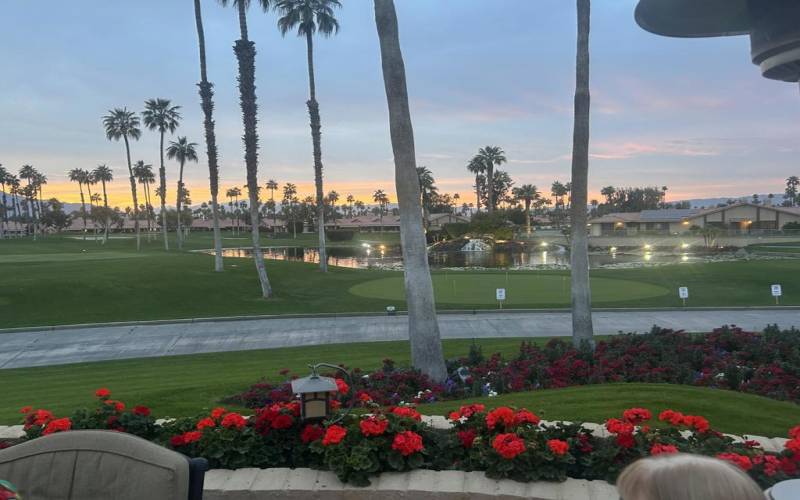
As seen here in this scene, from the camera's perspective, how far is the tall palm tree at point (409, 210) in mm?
9391

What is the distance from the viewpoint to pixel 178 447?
4.95m

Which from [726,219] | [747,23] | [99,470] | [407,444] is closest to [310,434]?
[407,444]

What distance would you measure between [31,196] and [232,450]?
139535 mm

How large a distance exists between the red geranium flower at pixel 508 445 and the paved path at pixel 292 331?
1292 centimetres

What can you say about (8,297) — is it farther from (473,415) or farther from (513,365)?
(473,415)

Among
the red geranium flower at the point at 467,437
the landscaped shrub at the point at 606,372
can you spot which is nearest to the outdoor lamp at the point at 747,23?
the landscaped shrub at the point at 606,372

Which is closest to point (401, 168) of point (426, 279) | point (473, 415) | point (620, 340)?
point (426, 279)

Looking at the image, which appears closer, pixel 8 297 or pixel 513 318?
pixel 513 318

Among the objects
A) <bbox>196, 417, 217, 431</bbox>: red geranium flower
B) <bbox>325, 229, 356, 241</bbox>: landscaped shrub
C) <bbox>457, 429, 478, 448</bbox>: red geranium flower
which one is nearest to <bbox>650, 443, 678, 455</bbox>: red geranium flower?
<bbox>457, 429, 478, 448</bbox>: red geranium flower

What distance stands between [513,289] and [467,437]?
23.6m

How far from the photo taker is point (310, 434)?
4.71 m

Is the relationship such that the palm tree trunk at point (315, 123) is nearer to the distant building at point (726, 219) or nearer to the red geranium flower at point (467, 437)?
the red geranium flower at point (467, 437)

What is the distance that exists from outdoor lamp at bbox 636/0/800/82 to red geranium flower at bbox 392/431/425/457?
567 inches

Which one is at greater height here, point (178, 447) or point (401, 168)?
point (401, 168)
